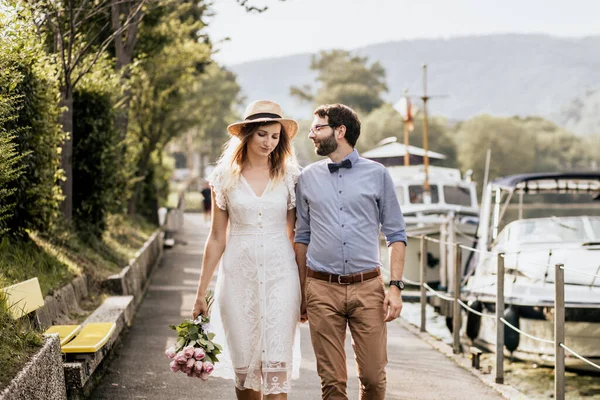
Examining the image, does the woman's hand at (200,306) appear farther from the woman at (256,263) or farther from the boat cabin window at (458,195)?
the boat cabin window at (458,195)

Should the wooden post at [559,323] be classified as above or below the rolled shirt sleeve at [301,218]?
below

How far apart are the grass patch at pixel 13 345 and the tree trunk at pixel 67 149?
19.9 ft

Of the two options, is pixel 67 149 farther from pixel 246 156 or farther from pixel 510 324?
pixel 246 156

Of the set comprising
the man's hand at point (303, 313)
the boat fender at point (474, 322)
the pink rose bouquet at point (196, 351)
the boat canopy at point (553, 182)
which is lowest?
the boat fender at point (474, 322)

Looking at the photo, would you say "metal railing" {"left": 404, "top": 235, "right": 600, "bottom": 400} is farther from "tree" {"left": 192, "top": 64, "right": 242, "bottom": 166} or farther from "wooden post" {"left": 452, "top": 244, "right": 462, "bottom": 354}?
"tree" {"left": 192, "top": 64, "right": 242, "bottom": 166}

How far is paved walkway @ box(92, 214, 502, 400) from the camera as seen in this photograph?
7.90 m

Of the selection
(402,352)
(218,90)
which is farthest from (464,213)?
(218,90)

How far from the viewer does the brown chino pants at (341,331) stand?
5.59 m

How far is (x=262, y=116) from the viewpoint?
18.9 ft

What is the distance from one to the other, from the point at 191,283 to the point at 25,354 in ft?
35.5

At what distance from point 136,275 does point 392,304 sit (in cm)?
864

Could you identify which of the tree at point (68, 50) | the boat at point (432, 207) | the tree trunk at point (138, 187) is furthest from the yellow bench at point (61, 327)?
the tree trunk at point (138, 187)

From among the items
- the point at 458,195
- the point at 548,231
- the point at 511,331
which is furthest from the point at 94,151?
the point at 458,195

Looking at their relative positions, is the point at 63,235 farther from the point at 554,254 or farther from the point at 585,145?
the point at 585,145
